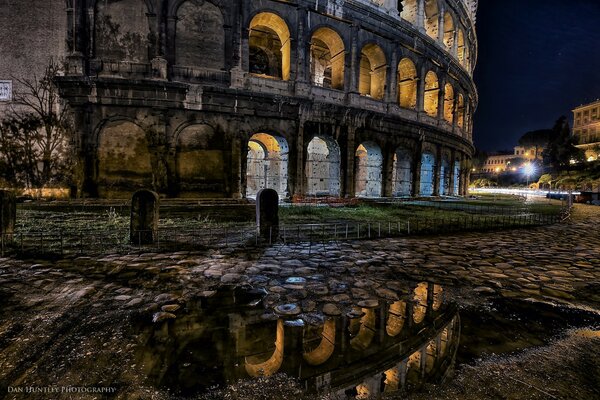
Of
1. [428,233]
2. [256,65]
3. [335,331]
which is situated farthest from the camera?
[256,65]

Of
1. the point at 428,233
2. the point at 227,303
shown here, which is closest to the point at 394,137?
the point at 428,233

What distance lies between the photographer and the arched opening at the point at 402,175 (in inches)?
720

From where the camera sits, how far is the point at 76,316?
277 centimetres

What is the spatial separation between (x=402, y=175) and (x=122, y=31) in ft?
55.3

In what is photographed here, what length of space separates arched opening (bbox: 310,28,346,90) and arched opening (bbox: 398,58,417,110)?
4658 mm

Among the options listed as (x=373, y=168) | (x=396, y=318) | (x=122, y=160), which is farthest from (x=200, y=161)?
(x=396, y=318)

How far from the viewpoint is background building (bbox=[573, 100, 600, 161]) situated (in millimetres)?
63719

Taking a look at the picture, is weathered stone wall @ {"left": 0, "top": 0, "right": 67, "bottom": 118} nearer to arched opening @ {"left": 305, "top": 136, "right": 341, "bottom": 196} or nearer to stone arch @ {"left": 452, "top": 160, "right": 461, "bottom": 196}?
arched opening @ {"left": 305, "top": 136, "right": 341, "bottom": 196}

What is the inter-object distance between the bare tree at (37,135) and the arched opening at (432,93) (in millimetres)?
20820

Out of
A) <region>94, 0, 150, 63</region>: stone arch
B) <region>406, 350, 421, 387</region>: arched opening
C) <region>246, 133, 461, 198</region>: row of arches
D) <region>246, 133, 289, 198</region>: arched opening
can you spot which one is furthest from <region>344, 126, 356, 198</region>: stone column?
<region>406, 350, 421, 387</region>: arched opening

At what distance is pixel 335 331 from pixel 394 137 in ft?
52.9

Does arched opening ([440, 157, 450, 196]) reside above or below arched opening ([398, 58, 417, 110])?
below

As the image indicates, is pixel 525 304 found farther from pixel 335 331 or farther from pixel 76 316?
pixel 76 316

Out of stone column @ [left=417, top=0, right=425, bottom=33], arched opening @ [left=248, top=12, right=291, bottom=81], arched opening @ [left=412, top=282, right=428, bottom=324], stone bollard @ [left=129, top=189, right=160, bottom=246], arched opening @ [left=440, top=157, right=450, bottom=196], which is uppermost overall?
stone column @ [left=417, top=0, right=425, bottom=33]
